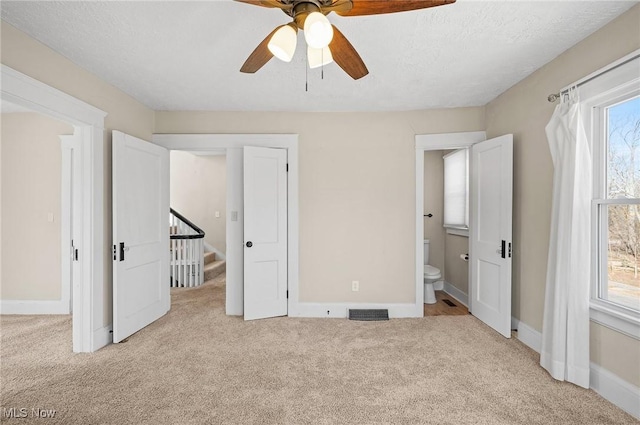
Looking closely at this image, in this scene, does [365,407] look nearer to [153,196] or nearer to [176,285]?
[153,196]

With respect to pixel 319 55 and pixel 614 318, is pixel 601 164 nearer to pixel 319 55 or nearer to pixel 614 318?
pixel 614 318

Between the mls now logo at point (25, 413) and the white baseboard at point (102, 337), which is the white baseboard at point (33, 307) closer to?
the white baseboard at point (102, 337)

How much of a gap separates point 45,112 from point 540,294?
431 cm

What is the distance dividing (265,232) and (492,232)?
8.07 ft

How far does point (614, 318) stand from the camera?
6.23ft

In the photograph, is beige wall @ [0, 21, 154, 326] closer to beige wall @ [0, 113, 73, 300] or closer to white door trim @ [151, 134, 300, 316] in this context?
white door trim @ [151, 134, 300, 316]

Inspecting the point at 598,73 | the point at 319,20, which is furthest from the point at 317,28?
the point at 598,73

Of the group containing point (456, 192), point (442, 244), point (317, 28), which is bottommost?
point (442, 244)

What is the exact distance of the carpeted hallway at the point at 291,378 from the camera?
1.80 metres

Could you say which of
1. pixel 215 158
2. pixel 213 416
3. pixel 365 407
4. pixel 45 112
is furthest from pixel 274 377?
pixel 215 158

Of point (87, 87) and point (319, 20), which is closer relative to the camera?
point (319, 20)

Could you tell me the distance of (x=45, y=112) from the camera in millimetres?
2225

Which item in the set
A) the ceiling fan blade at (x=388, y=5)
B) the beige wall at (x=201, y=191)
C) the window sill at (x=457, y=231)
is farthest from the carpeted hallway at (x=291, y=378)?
the beige wall at (x=201, y=191)

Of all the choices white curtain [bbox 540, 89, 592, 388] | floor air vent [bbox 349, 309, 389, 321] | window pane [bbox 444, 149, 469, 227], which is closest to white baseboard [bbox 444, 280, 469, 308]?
window pane [bbox 444, 149, 469, 227]
